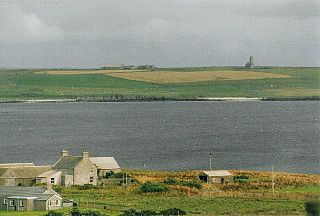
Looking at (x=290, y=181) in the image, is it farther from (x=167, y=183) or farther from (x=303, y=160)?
(x=303, y=160)

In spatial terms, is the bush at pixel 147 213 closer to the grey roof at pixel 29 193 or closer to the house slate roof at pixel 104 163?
the grey roof at pixel 29 193

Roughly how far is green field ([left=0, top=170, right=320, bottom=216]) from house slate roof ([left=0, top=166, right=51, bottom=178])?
3.81m

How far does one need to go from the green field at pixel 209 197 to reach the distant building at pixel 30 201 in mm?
1065

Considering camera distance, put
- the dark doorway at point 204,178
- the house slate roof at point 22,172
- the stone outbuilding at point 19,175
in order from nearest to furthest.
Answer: the stone outbuilding at point 19,175
the house slate roof at point 22,172
the dark doorway at point 204,178

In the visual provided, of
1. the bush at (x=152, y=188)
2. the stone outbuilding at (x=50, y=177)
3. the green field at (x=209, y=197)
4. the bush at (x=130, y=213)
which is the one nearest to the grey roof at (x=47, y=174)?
the stone outbuilding at (x=50, y=177)

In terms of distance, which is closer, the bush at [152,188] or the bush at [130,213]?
the bush at [130,213]

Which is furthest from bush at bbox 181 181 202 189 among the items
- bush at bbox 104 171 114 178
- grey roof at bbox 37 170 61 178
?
grey roof at bbox 37 170 61 178

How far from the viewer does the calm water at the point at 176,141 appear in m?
78.4

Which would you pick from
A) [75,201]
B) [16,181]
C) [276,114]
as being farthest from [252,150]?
[276,114]

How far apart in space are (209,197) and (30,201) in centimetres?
1071

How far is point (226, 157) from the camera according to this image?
82.8 metres

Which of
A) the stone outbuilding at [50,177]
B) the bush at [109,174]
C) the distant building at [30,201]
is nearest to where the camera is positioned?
the distant building at [30,201]

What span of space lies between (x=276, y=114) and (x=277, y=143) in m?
84.8

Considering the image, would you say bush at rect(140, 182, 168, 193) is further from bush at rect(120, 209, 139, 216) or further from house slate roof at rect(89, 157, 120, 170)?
bush at rect(120, 209, 139, 216)
